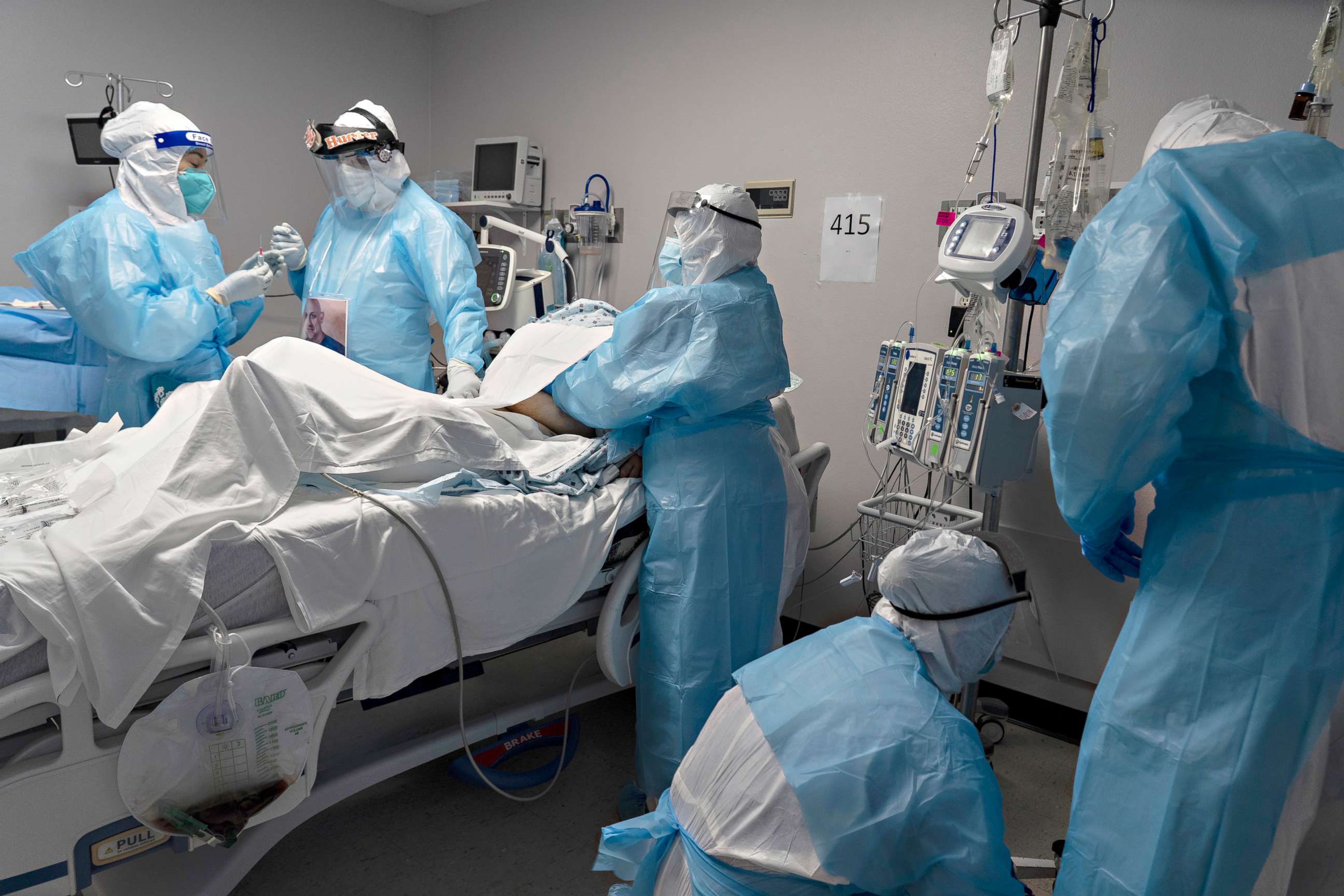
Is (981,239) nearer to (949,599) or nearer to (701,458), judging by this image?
(701,458)

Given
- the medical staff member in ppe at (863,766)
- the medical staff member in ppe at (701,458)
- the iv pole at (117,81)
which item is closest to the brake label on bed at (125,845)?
the medical staff member in ppe at (863,766)

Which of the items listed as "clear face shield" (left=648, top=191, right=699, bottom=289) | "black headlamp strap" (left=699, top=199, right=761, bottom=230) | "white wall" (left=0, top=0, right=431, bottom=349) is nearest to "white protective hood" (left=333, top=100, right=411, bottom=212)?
"clear face shield" (left=648, top=191, right=699, bottom=289)

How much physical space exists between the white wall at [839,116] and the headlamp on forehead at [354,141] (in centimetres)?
125

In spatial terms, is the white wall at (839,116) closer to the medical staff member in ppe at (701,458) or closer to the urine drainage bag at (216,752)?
the medical staff member in ppe at (701,458)

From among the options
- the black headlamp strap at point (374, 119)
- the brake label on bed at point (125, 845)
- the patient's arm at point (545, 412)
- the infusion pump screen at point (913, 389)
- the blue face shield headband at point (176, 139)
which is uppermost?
the black headlamp strap at point (374, 119)

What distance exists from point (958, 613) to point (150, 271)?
8.80ft

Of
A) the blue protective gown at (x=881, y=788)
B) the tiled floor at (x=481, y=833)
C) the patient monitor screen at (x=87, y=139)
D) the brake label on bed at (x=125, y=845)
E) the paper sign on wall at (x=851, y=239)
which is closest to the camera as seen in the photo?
the blue protective gown at (x=881, y=788)

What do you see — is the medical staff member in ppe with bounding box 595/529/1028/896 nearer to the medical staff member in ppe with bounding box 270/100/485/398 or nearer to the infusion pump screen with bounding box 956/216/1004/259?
the infusion pump screen with bounding box 956/216/1004/259

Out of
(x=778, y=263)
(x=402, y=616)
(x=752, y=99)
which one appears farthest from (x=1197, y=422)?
(x=752, y=99)

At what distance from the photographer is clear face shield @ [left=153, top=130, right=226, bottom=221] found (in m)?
2.94

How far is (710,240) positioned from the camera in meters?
2.32

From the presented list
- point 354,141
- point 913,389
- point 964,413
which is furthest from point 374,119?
point 964,413

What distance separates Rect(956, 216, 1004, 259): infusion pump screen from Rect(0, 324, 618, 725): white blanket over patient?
1.06 m

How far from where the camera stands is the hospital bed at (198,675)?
4.62 ft
